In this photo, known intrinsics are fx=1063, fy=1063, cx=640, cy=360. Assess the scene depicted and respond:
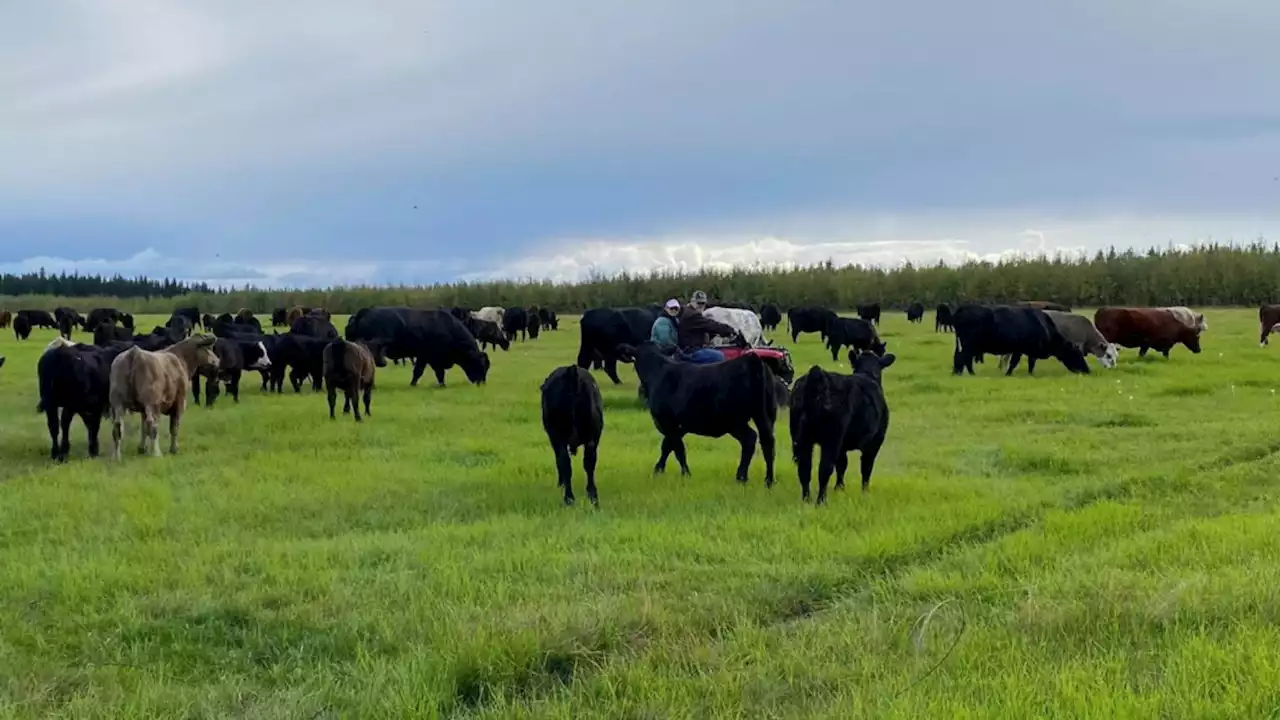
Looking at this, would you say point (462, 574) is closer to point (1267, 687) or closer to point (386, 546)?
point (386, 546)

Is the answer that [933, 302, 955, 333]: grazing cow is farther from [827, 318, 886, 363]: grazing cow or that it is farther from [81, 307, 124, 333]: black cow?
[81, 307, 124, 333]: black cow

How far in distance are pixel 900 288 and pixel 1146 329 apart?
3901 centimetres

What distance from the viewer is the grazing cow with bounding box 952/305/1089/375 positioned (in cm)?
2162

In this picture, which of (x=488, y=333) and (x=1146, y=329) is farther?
(x=488, y=333)

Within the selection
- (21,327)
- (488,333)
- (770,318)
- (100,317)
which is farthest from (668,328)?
(21,327)

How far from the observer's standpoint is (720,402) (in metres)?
9.71

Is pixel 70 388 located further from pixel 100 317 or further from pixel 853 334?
pixel 100 317

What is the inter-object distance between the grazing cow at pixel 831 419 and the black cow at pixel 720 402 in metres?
0.68

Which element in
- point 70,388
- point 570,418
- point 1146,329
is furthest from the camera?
point 1146,329

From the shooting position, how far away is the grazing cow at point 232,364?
1711 cm

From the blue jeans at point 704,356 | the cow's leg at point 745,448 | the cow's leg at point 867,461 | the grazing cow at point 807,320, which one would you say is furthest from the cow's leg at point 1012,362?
the cow's leg at point 867,461

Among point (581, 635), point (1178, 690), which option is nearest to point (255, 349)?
point (581, 635)

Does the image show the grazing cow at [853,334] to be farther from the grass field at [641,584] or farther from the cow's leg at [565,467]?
the cow's leg at [565,467]

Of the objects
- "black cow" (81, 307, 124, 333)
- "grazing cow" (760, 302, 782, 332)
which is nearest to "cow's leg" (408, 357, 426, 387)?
"grazing cow" (760, 302, 782, 332)
